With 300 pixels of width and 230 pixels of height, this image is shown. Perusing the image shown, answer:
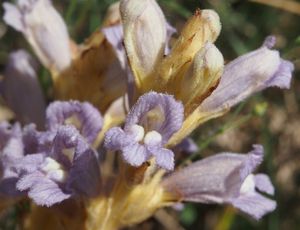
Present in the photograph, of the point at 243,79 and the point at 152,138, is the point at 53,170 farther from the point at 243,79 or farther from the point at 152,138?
the point at 243,79

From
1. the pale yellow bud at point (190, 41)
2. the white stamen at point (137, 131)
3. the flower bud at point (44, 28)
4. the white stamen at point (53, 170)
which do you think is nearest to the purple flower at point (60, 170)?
the white stamen at point (53, 170)

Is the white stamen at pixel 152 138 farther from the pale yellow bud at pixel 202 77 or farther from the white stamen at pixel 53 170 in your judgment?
the white stamen at pixel 53 170

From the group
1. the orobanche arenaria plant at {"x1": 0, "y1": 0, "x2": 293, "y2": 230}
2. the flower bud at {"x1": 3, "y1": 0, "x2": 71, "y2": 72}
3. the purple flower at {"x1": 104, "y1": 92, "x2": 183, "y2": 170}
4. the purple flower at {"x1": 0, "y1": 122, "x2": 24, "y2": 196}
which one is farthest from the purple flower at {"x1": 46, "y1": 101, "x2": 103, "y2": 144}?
the flower bud at {"x1": 3, "y1": 0, "x2": 71, "y2": 72}

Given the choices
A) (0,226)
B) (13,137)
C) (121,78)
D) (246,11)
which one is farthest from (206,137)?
(246,11)

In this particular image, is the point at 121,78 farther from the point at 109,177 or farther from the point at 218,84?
the point at 218,84

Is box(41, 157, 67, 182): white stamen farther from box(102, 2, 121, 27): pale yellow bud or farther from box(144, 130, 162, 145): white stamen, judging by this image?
box(102, 2, 121, 27): pale yellow bud

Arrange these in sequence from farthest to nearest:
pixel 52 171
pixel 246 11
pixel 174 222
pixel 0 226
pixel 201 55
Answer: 1. pixel 246 11
2. pixel 174 222
3. pixel 0 226
4. pixel 52 171
5. pixel 201 55
